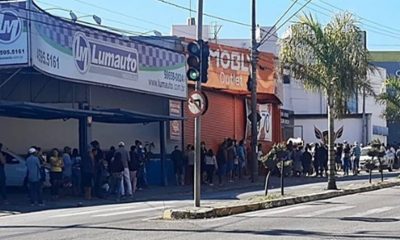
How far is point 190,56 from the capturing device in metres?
21.2

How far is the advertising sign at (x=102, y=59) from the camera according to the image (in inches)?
1123

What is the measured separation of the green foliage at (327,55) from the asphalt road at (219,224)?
6644mm

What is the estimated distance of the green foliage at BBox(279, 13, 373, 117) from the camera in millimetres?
31062

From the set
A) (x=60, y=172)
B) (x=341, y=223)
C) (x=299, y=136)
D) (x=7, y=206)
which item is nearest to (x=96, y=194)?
(x=60, y=172)

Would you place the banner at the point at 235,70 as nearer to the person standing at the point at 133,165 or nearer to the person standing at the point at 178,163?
the person standing at the point at 178,163

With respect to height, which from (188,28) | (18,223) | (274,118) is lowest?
(18,223)

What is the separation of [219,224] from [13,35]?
36.5 ft

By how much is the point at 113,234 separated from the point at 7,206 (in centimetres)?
979

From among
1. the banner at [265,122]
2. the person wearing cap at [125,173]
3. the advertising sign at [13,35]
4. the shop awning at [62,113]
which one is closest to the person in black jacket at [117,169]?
the person wearing cap at [125,173]

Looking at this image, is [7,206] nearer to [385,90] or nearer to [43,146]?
[43,146]

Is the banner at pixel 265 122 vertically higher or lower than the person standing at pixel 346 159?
higher

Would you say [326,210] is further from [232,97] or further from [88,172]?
[232,97]

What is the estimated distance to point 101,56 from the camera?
3238 centimetres

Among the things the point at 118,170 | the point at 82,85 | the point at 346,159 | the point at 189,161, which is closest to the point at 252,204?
the point at 118,170
